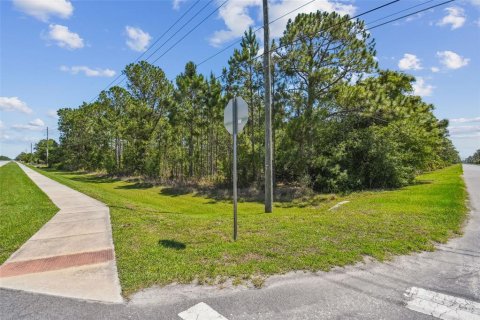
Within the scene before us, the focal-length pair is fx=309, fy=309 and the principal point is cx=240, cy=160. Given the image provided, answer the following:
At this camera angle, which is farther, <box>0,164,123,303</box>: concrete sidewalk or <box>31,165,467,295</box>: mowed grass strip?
<box>31,165,467,295</box>: mowed grass strip

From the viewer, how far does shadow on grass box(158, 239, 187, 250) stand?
5.31 m

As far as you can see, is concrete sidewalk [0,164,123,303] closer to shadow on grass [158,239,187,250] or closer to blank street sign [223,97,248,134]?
shadow on grass [158,239,187,250]

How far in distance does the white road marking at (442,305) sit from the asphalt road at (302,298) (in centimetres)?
2

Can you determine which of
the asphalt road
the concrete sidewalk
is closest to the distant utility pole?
the concrete sidewalk

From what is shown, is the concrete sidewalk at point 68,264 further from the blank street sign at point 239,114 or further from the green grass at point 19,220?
the blank street sign at point 239,114

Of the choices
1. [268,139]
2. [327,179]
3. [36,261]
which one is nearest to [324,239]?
[36,261]

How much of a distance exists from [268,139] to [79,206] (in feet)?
22.1

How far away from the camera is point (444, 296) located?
3.61 metres

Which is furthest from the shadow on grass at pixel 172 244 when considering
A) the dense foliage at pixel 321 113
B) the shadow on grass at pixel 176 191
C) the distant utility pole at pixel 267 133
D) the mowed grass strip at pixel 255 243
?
the shadow on grass at pixel 176 191

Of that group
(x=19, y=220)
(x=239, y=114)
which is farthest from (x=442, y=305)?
(x=19, y=220)

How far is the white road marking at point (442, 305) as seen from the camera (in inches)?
126

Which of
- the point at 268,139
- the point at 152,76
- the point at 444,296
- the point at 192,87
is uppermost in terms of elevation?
the point at 152,76

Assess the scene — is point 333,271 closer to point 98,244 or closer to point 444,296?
point 444,296

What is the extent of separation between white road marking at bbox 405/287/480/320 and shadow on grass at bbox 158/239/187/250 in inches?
135
